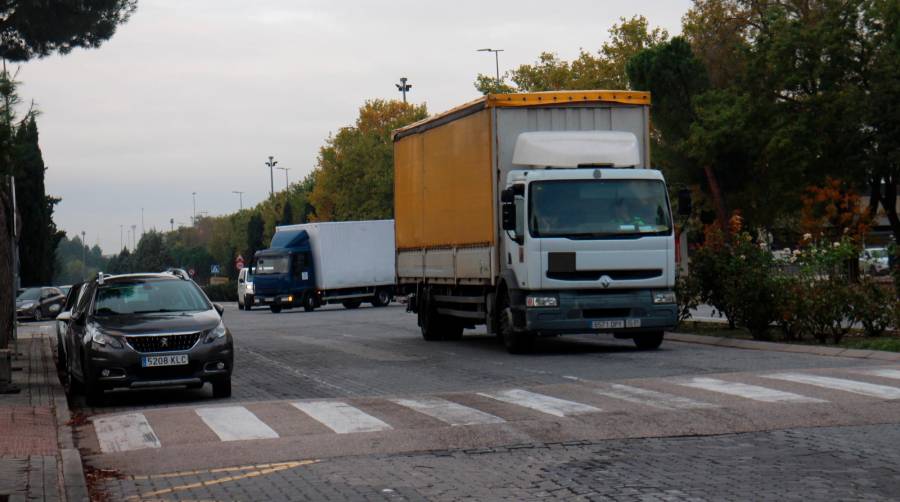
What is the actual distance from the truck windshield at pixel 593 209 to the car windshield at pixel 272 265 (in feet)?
115

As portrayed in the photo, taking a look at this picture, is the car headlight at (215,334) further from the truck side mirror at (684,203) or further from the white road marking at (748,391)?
the truck side mirror at (684,203)

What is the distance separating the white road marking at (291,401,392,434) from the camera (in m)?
12.3

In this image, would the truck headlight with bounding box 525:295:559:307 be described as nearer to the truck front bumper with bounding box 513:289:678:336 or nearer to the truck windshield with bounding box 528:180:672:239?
the truck front bumper with bounding box 513:289:678:336

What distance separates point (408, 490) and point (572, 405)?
191 inches

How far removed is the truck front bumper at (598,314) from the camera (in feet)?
67.5

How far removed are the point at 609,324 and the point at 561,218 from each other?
5.74 feet

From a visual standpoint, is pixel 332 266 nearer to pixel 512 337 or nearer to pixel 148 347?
pixel 512 337

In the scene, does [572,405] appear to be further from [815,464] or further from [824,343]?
[824,343]

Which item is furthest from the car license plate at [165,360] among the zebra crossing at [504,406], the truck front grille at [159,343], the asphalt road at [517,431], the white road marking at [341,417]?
the white road marking at [341,417]

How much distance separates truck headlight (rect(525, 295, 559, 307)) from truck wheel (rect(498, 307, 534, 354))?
61cm

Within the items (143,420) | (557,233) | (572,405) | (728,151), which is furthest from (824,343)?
(728,151)

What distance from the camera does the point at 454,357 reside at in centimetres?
2180

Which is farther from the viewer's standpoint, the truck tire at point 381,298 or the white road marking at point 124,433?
the truck tire at point 381,298

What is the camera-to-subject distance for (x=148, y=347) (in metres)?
15.8
